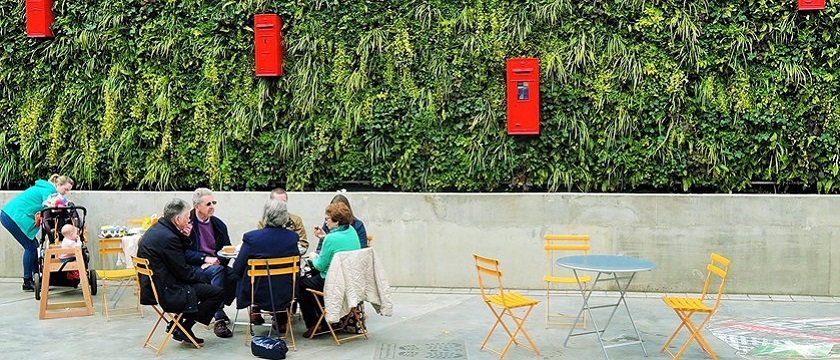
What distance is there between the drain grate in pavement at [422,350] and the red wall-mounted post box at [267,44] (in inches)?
173

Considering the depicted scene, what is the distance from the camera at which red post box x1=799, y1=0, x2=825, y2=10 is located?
31.9 feet

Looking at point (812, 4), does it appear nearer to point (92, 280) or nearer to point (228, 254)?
point (228, 254)

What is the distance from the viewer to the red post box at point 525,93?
10.1 m

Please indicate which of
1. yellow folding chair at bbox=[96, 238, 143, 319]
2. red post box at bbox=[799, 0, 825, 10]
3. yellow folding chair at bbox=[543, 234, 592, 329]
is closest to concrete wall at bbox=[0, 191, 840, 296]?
yellow folding chair at bbox=[543, 234, 592, 329]

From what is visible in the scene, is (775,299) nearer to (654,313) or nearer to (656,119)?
(654,313)

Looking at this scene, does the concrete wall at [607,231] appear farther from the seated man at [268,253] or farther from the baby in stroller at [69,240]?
the seated man at [268,253]

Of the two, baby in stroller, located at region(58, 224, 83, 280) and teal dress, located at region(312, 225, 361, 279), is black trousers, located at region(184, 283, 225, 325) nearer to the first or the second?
teal dress, located at region(312, 225, 361, 279)

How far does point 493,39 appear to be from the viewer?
1038 centimetres

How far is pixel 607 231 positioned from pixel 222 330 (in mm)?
4489

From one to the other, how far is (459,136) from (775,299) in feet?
13.0

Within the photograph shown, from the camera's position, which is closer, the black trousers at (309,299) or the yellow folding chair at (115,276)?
the black trousers at (309,299)

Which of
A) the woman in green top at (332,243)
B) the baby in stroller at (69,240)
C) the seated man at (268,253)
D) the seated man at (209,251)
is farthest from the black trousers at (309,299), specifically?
the baby in stroller at (69,240)

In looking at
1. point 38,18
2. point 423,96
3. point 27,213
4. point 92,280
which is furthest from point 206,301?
point 38,18

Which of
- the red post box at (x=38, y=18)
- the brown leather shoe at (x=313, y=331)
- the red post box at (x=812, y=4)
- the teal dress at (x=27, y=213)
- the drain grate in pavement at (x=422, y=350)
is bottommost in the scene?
the drain grate in pavement at (x=422, y=350)
